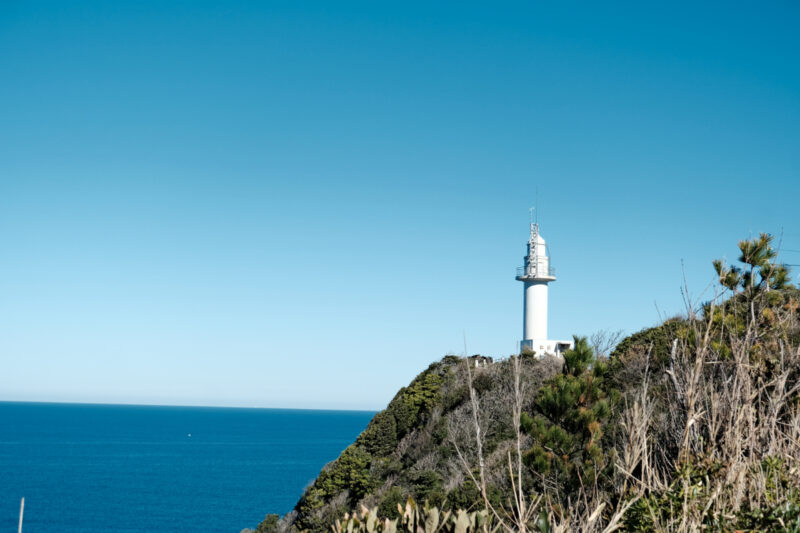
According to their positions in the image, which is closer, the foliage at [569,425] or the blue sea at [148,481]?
the foliage at [569,425]

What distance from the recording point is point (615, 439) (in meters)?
13.3

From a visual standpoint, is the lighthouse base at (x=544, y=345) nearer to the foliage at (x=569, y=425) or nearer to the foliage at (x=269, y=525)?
the foliage at (x=269, y=525)

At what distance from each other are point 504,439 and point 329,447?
340 ft

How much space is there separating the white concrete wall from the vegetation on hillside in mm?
3730

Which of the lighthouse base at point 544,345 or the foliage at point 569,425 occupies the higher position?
the lighthouse base at point 544,345

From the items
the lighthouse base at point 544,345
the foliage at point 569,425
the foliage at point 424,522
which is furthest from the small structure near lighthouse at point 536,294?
the foliage at point 424,522

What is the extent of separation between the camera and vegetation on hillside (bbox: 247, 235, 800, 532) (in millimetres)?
4684

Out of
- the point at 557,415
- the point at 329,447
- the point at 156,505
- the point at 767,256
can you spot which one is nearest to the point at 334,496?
the point at 557,415

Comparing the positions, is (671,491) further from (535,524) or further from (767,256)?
(767,256)

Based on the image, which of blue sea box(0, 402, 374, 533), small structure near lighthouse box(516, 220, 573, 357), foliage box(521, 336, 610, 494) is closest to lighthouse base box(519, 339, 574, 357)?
small structure near lighthouse box(516, 220, 573, 357)

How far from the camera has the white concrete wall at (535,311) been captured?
40.1 metres

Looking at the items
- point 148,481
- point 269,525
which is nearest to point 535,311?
point 269,525

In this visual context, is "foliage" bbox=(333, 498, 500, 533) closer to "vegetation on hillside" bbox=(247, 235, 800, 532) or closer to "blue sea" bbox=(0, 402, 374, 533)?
"vegetation on hillside" bbox=(247, 235, 800, 532)

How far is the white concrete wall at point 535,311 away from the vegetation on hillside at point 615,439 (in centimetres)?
373
